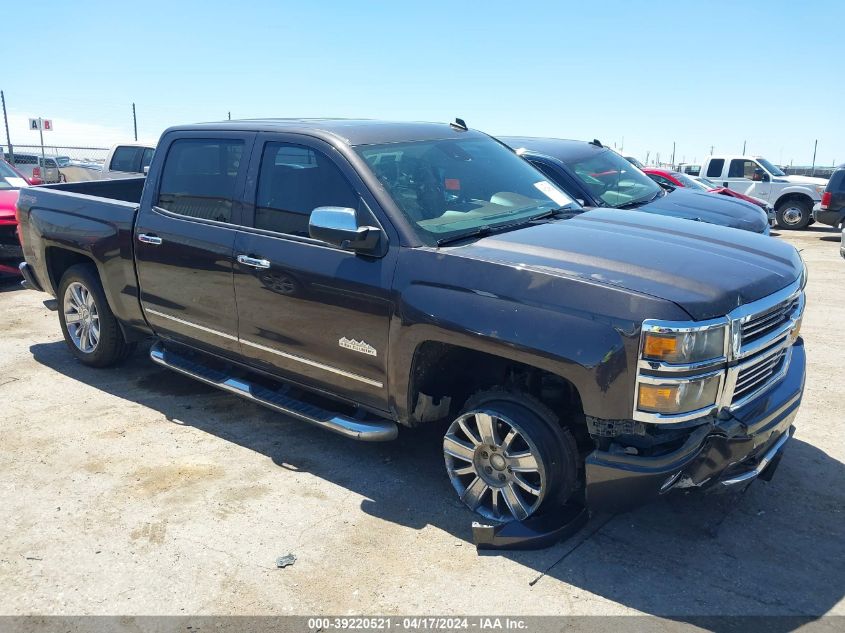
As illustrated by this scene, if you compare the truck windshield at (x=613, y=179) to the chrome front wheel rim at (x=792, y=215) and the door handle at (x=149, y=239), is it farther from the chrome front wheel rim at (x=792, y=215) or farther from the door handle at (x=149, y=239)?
the chrome front wheel rim at (x=792, y=215)

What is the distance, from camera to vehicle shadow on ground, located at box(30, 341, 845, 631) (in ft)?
10.7

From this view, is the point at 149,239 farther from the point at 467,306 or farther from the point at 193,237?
the point at 467,306

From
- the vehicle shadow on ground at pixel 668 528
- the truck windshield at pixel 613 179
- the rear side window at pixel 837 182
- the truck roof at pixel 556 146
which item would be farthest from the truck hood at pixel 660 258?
the rear side window at pixel 837 182

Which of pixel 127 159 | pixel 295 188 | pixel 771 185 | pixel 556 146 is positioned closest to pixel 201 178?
pixel 295 188

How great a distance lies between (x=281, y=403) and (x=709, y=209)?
601 cm

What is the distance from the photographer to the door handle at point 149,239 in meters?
5.03

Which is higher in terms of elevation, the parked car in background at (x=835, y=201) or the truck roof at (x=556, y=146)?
the truck roof at (x=556, y=146)

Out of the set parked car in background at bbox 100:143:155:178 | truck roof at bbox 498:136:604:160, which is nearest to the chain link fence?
parked car in background at bbox 100:143:155:178

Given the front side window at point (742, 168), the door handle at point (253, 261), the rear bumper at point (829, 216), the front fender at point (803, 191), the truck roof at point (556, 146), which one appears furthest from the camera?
the front side window at point (742, 168)

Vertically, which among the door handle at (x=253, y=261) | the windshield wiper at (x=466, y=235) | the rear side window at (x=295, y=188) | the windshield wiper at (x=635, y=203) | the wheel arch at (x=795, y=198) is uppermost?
the rear side window at (x=295, y=188)

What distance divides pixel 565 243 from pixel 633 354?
34.0 inches

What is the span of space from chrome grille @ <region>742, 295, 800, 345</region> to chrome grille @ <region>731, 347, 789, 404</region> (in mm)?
118

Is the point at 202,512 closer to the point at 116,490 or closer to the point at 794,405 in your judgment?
the point at 116,490

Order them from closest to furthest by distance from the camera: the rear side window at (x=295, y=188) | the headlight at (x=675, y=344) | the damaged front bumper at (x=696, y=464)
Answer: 1. the headlight at (x=675, y=344)
2. the damaged front bumper at (x=696, y=464)
3. the rear side window at (x=295, y=188)
